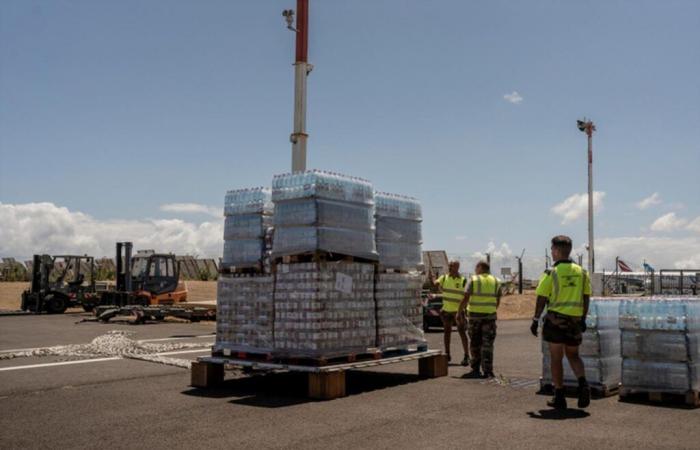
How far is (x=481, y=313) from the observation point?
1071 centimetres

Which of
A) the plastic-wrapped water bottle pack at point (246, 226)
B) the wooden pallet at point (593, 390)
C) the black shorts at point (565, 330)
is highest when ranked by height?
the plastic-wrapped water bottle pack at point (246, 226)

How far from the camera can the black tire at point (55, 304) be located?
101 ft

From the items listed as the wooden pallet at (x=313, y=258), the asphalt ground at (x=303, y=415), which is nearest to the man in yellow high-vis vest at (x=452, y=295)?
the asphalt ground at (x=303, y=415)

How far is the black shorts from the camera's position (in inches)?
309

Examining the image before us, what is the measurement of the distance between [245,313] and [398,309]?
2.21 meters

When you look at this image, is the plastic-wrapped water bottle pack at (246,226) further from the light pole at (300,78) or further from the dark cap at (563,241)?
the light pole at (300,78)

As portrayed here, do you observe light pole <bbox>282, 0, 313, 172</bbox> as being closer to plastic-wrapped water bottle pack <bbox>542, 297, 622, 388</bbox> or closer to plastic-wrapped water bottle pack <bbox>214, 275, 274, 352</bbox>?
plastic-wrapped water bottle pack <bbox>214, 275, 274, 352</bbox>

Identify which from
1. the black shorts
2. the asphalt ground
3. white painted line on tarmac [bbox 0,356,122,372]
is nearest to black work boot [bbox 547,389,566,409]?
the asphalt ground

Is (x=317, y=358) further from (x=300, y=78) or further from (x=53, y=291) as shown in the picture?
(x=53, y=291)

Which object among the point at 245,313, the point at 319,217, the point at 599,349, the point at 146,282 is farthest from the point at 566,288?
the point at 146,282

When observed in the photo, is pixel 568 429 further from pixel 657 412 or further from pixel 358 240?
pixel 358 240

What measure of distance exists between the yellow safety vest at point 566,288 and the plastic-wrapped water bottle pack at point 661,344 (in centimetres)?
91

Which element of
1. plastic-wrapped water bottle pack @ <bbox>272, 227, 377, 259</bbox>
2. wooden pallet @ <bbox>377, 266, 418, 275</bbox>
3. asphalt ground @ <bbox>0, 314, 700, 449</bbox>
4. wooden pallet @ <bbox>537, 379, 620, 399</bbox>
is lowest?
asphalt ground @ <bbox>0, 314, 700, 449</bbox>

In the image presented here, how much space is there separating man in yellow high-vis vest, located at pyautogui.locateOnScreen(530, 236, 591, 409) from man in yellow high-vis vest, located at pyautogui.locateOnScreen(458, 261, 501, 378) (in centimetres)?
240
